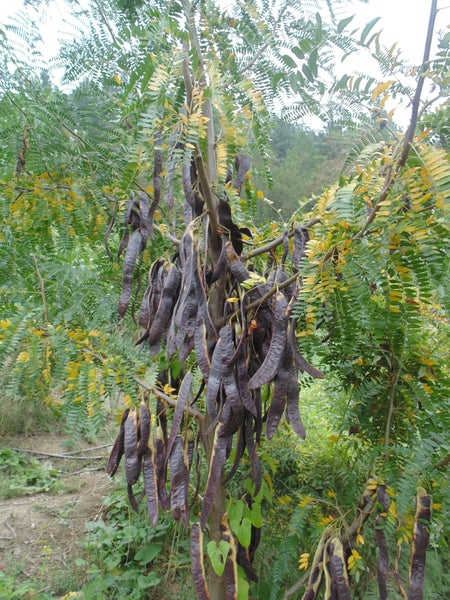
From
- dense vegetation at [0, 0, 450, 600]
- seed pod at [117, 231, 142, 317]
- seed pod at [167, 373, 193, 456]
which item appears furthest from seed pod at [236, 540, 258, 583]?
seed pod at [117, 231, 142, 317]

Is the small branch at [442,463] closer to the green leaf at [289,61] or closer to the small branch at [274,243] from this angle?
the small branch at [274,243]

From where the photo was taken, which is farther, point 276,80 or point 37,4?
point 37,4

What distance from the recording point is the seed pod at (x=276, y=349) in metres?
1.09

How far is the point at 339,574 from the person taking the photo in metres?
1.20

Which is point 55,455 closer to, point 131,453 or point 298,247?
point 131,453

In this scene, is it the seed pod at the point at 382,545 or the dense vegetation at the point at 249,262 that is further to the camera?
the seed pod at the point at 382,545

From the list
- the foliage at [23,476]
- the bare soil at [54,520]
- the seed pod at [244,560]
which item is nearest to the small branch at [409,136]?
the seed pod at [244,560]

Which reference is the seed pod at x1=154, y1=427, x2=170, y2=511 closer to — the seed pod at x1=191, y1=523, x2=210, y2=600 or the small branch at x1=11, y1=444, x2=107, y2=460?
the seed pod at x1=191, y1=523, x2=210, y2=600

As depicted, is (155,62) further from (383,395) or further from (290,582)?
(290,582)

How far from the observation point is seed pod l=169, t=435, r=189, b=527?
1241 millimetres

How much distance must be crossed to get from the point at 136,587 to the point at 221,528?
1246 millimetres

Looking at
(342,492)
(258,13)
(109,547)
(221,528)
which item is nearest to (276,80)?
(258,13)

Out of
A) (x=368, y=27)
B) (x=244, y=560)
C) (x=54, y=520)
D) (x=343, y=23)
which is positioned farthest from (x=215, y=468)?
(x=54, y=520)

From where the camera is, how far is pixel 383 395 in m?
1.52
